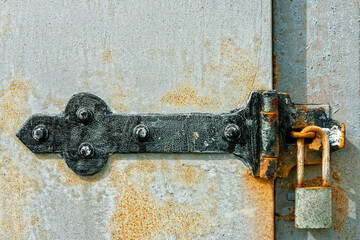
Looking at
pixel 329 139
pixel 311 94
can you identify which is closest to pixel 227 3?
pixel 311 94

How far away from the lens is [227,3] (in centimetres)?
91

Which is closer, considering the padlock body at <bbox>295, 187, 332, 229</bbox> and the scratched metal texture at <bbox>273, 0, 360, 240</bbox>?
the padlock body at <bbox>295, 187, 332, 229</bbox>

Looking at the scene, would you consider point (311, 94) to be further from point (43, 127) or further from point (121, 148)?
point (43, 127)

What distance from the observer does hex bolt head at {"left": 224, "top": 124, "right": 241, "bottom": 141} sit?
2.92 feet

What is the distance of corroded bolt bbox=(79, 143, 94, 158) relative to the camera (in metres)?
0.91

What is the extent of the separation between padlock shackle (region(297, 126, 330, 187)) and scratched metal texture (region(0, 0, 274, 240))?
0.09 metres

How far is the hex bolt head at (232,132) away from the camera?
0.89 metres

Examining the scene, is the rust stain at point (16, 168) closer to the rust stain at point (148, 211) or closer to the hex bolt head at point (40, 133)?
the hex bolt head at point (40, 133)

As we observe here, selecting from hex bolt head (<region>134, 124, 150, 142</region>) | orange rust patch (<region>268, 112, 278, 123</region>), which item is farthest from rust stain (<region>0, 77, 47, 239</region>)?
orange rust patch (<region>268, 112, 278, 123</region>)

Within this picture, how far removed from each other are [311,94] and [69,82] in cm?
63

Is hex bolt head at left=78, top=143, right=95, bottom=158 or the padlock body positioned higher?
hex bolt head at left=78, top=143, right=95, bottom=158

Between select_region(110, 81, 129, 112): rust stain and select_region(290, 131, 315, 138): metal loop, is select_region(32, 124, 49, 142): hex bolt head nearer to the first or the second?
select_region(110, 81, 129, 112): rust stain

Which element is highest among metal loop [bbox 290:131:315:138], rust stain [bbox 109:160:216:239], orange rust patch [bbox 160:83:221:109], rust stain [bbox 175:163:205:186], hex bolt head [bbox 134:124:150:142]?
orange rust patch [bbox 160:83:221:109]

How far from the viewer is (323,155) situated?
34.3 inches
